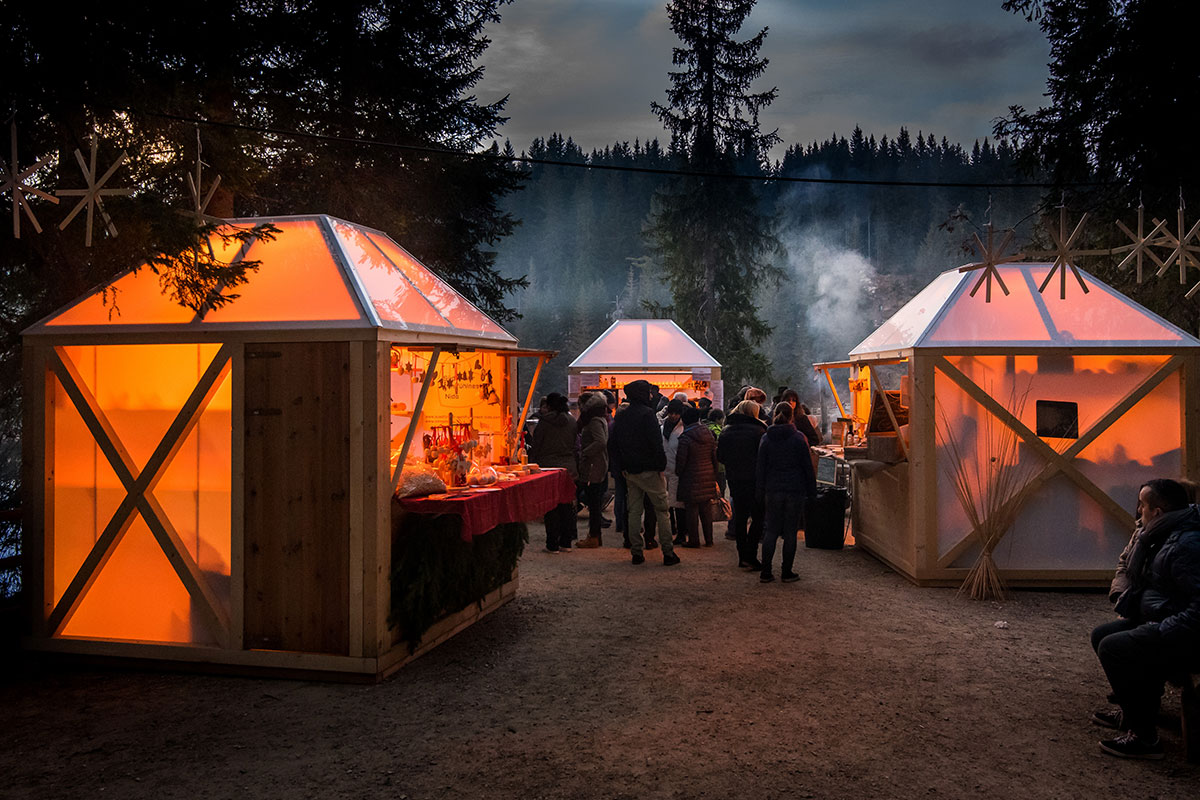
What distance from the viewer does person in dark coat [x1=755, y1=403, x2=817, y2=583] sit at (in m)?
7.78

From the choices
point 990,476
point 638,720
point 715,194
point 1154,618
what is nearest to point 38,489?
point 638,720

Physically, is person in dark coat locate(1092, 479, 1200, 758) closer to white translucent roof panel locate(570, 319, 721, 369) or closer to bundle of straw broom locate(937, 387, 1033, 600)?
bundle of straw broom locate(937, 387, 1033, 600)

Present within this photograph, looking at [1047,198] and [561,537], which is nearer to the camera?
[561,537]

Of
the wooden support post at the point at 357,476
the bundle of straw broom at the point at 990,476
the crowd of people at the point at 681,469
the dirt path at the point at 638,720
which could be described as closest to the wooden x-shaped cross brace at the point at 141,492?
the dirt path at the point at 638,720

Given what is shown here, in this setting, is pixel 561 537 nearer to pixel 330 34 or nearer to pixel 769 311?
pixel 330 34

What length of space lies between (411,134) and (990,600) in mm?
11548

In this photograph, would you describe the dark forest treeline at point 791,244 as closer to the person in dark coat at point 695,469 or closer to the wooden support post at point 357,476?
the person in dark coat at point 695,469

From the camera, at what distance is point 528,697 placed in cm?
501

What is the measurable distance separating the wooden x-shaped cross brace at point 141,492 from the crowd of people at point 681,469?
156 inches

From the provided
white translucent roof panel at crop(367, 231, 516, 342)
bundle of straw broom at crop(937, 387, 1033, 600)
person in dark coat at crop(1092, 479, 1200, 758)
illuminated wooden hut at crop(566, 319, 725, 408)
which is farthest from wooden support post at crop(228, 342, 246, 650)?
illuminated wooden hut at crop(566, 319, 725, 408)

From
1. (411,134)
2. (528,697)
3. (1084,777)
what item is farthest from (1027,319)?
(411,134)

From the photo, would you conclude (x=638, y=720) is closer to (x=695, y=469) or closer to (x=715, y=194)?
(x=695, y=469)

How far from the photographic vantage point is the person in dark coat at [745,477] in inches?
341

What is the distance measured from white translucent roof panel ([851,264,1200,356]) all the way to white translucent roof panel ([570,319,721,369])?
848cm
